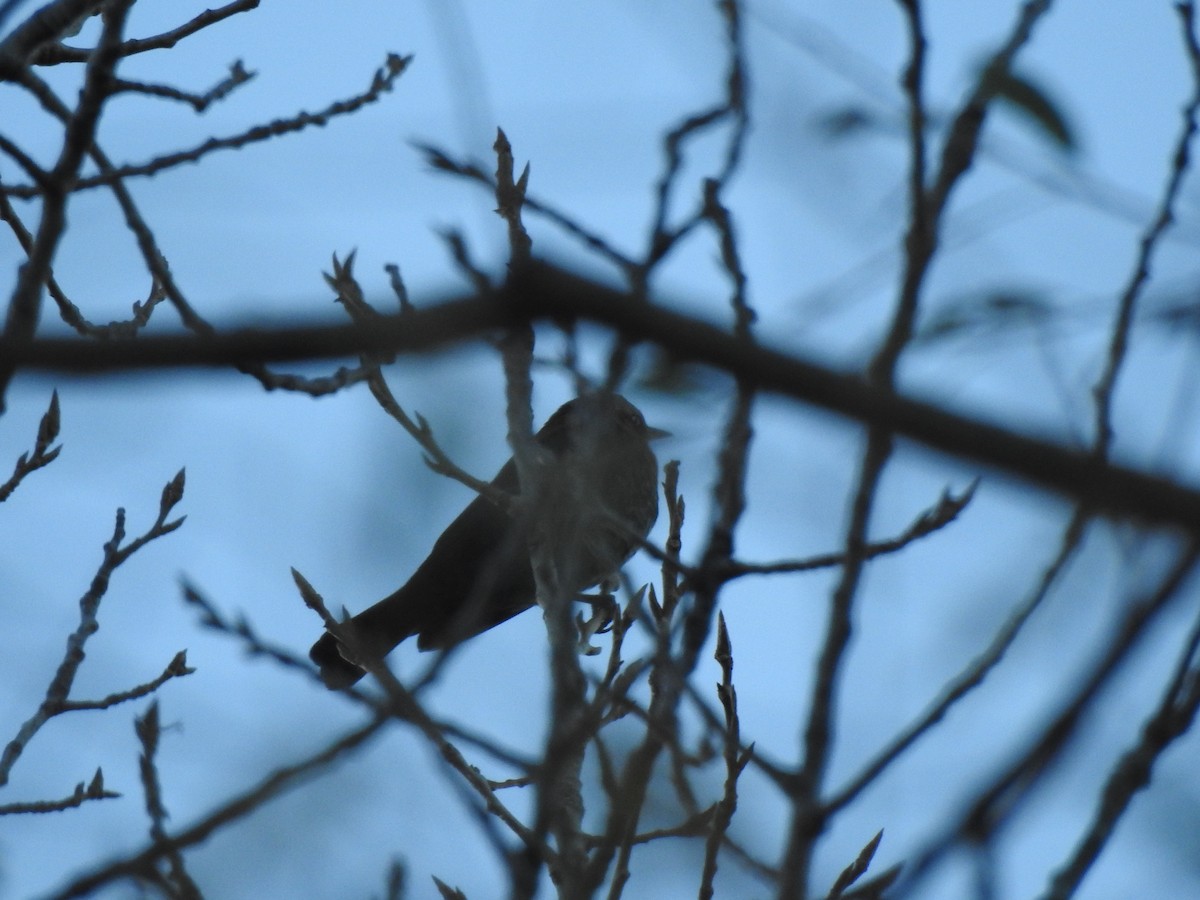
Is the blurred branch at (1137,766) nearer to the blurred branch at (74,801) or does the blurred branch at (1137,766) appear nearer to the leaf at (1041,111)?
the leaf at (1041,111)

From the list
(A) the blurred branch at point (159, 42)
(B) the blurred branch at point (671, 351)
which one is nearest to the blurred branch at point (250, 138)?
(A) the blurred branch at point (159, 42)

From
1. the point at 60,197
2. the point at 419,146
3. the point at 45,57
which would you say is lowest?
the point at 60,197

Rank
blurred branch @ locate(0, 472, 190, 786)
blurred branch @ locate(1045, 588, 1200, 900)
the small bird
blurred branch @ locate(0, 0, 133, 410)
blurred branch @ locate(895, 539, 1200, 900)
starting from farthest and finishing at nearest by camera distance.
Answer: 1. the small bird
2. blurred branch @ locate(0, 472, 190, 786)
3. blurred branch @ locate(0, 0, 133, 410)
4. blurred branch @ locate(1045, 588, 1200, 900)
5. blurred branch @ locate(895, 539, 1200, 900)

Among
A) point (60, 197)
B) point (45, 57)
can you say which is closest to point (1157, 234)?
point (60, 197)

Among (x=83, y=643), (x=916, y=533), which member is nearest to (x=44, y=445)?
(x=83, y=643)

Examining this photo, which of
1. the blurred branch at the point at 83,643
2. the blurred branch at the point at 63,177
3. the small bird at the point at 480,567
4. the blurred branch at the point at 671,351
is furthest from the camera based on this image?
the small bird at the point at 480,567

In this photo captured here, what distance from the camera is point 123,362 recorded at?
1086mm

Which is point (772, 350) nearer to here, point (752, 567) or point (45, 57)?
point (752, 567)

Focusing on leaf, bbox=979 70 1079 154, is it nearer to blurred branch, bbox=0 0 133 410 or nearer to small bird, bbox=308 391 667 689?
blurred branch, bbox=0 0 133 410

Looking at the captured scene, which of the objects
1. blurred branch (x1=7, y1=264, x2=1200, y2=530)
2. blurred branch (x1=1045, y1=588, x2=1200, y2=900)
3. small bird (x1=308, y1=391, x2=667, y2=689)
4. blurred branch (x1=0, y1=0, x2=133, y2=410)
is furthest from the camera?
small bird (x1=308, y1=391, x2=667, y2=689)

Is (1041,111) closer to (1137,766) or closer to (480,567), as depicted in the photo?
(1137,766)

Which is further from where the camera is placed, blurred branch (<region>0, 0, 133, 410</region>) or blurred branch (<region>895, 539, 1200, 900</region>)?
blurred branch (<region>0, 0, 133, 410</region>)

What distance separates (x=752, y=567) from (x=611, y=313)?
1362 mm

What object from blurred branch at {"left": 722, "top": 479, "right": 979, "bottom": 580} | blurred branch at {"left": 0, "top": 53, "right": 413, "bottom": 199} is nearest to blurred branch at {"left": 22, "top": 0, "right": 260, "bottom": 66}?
blurred branch at {"left": 0, "top": 53, "right": 413, "bottom": 199}
